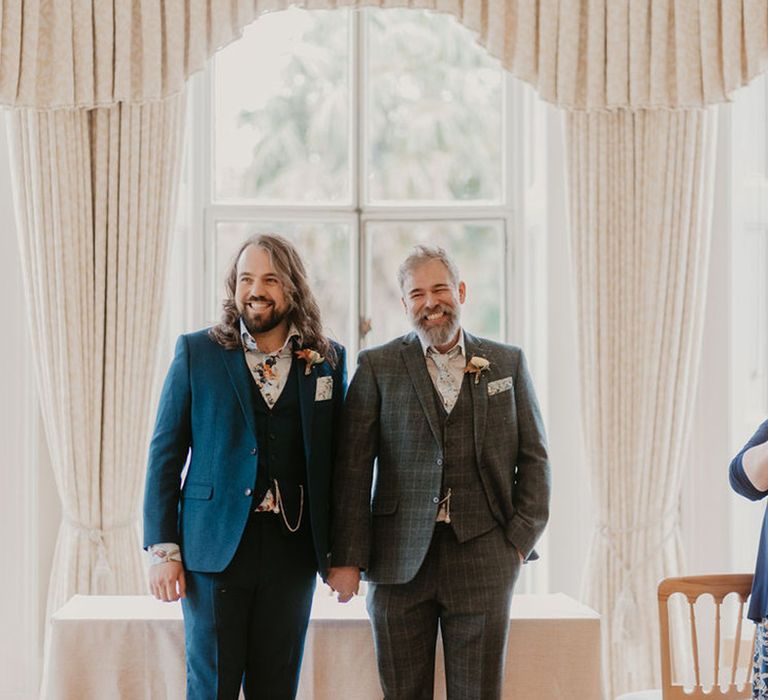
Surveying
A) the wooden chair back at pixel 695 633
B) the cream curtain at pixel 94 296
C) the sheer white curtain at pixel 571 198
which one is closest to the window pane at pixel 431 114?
the sheer white curtain at pixel 571 198

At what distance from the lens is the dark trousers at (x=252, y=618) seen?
254 centimetres

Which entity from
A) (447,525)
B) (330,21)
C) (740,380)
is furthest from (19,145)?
(740,380)

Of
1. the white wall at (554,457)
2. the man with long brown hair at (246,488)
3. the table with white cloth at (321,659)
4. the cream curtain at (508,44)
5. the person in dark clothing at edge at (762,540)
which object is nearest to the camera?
the person in dark clothing at edge at (762,540)

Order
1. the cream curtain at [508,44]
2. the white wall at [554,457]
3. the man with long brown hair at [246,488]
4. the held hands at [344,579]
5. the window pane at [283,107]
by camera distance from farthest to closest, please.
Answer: the window pane at [283,107], the white wall at [554,457], the cream curtain at [508,44], the held hands at [344,579], the man with long brown hair at [246,488]

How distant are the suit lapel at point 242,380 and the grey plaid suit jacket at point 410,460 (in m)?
0.27

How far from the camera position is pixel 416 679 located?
265cm

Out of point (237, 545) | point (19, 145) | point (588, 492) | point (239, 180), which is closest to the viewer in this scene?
point (237, 545)

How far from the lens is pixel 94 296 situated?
145 inches

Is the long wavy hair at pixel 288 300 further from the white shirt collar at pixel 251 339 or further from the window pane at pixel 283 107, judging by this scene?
the window pane at pixel 283 107

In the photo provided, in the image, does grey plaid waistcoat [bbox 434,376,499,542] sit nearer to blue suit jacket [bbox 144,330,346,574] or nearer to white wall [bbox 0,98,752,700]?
blue suit jacket [bbox 144,330,346,574]

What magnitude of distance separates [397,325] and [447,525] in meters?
1.66

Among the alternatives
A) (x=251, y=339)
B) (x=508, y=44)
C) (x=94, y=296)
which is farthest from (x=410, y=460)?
(x=508, y=44)

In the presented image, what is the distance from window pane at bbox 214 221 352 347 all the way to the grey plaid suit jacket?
4.65ft

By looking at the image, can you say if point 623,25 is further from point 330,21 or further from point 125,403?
point 125,403
